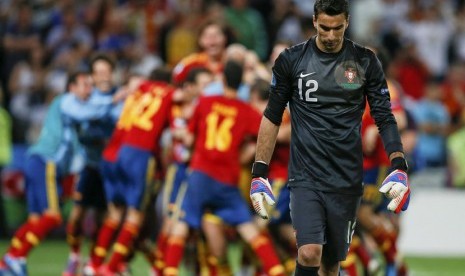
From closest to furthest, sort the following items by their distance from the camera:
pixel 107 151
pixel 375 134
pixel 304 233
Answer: pixel 304 233 → pixel 375 134 → pixel 107 151

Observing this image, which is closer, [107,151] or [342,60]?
[342,60]

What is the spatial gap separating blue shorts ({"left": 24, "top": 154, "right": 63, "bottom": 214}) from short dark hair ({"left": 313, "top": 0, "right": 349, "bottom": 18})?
502 cm

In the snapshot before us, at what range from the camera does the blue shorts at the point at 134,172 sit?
466 inches

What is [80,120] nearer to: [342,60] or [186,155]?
[186,155]

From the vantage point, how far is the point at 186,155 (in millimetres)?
11469

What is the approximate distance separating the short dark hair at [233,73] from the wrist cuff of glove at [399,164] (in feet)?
8.49

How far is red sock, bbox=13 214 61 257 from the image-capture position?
40.0ft

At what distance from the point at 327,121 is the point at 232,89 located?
2218 millimetres

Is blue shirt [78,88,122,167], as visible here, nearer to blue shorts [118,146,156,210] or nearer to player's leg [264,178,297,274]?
blue shorts [118,146,156,210]

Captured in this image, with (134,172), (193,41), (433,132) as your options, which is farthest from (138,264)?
(433,132)

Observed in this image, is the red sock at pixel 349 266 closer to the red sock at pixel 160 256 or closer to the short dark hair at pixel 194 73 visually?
the red sock at pixel 160 256

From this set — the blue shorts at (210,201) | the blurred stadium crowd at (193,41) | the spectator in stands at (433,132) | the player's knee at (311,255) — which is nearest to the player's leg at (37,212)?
the blue shorts at (210,201)

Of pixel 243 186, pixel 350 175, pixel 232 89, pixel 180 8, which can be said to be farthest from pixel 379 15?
pixel 350 175

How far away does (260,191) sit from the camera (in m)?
8.34
